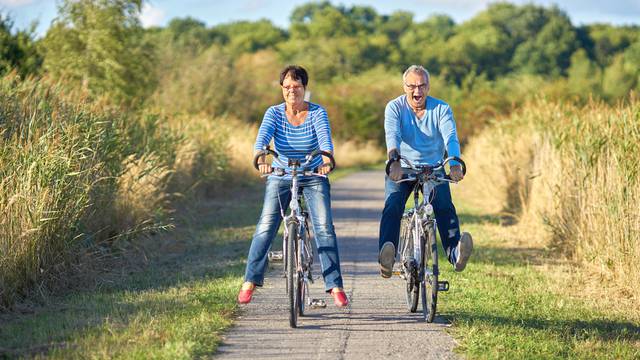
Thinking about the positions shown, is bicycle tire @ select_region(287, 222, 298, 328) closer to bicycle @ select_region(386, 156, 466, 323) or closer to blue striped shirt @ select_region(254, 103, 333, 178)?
blue striped shirt @ select_region(254, 103, 333, 178)

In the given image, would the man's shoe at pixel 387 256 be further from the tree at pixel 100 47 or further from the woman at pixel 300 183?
the tree at pixel 100 47

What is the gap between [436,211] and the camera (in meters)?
9.14

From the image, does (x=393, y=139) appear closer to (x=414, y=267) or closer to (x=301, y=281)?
(x=414, y=267)

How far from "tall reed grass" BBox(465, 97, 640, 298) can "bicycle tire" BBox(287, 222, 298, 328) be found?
3.89 metres

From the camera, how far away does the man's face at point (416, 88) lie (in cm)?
A: 894

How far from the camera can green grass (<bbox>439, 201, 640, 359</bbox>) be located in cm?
785

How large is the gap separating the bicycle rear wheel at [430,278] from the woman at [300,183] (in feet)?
2.19

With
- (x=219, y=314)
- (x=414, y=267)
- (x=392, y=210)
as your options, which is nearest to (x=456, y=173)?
(x=392, y=210)

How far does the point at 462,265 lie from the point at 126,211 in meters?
5.63

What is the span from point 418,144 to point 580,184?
16.2 feet

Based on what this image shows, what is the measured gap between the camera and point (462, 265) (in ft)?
28.8

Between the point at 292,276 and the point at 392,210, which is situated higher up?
the point at 392,210

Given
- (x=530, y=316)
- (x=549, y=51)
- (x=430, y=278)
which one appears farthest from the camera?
(x=549, y=51)

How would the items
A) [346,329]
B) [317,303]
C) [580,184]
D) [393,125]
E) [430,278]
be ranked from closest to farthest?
[346,329]
[430,278]
[317,303]
[393,125]
[580,184]
